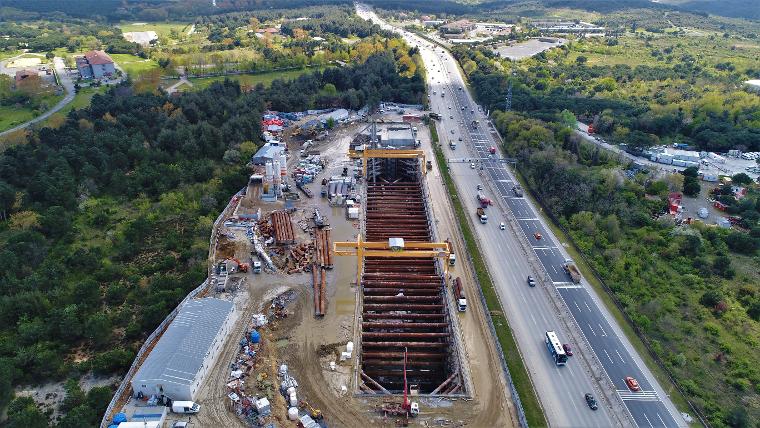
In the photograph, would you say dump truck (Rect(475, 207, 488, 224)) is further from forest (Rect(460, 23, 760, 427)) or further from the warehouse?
the warehouse

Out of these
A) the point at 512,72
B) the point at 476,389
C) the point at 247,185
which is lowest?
the point at 476,389

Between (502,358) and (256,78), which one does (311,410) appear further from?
(256,78)

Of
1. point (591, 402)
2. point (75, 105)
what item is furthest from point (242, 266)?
point (75, 105)

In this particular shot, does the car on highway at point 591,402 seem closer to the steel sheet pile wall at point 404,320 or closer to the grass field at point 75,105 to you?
the steel sheet pile wall at point 404,320

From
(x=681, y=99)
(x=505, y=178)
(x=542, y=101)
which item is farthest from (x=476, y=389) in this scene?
(x=681, y=99)

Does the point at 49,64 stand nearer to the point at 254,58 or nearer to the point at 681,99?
the point at 254,58
